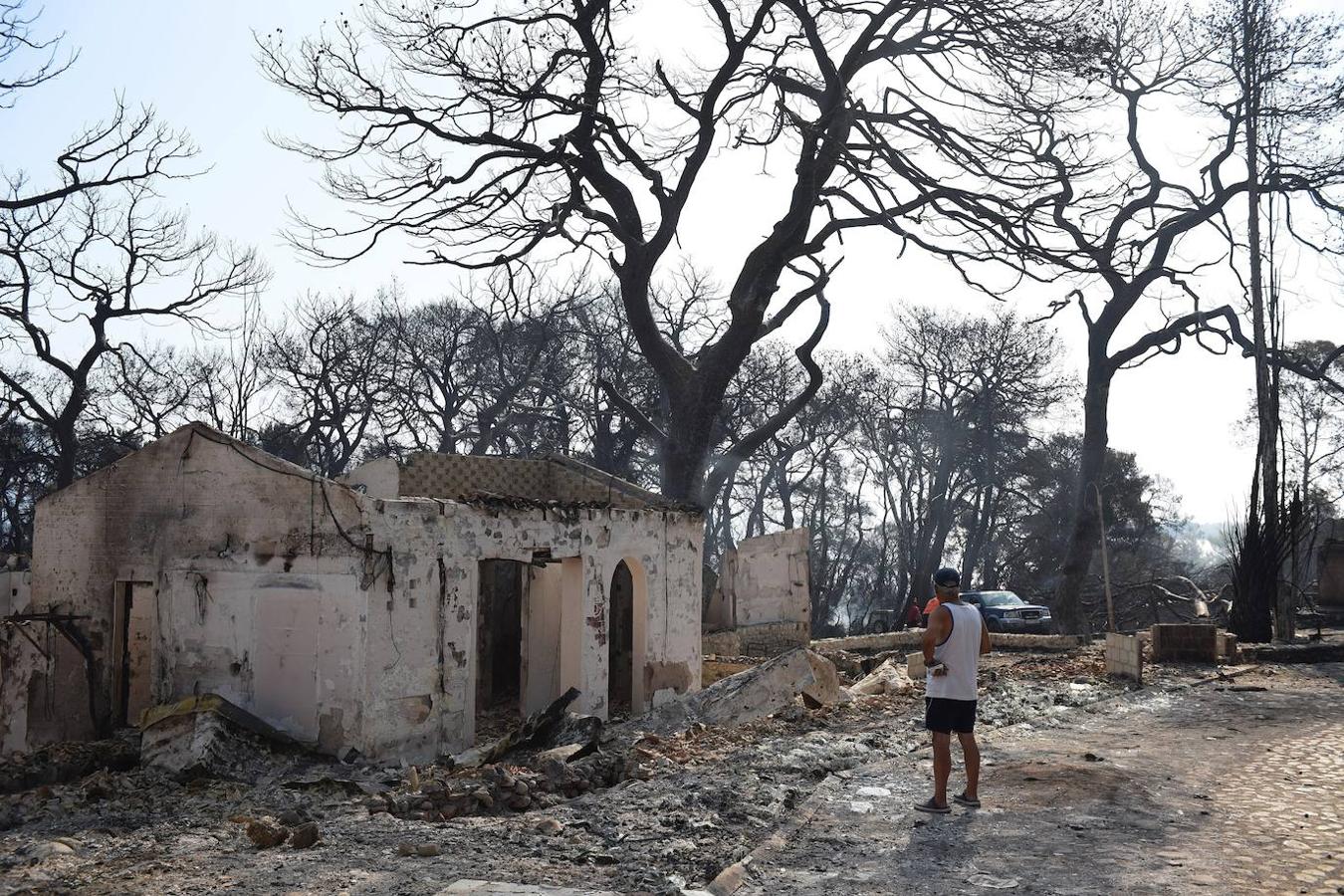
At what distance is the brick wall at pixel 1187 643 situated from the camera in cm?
1609

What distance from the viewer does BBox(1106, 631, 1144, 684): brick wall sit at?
46.4ft

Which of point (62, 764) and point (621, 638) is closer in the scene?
point (62, 764)

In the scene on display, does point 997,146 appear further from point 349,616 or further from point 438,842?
point 438,842

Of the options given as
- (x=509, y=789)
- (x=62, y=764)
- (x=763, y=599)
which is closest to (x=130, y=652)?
(x=62, y=764)

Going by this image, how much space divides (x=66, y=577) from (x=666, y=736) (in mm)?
8588

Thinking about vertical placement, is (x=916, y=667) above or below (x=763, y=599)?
below

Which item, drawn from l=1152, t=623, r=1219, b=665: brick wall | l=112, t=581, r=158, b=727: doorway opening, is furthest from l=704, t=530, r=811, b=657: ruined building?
l=112, t=581, r=158, b=727: doorway opening

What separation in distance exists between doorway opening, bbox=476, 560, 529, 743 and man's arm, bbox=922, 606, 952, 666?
11889 millimetres

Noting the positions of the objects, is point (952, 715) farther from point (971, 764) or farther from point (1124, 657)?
point (1124, 657)

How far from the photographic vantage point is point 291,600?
13312mm

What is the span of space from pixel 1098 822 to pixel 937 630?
1.53 meters

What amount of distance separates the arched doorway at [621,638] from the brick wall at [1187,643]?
27.4 feet

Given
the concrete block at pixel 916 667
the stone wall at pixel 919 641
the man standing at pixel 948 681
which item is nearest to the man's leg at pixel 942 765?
the man standing at pixel 948 681

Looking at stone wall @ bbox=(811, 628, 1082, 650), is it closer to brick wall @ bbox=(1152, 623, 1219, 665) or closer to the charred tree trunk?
the charred tree trunk
